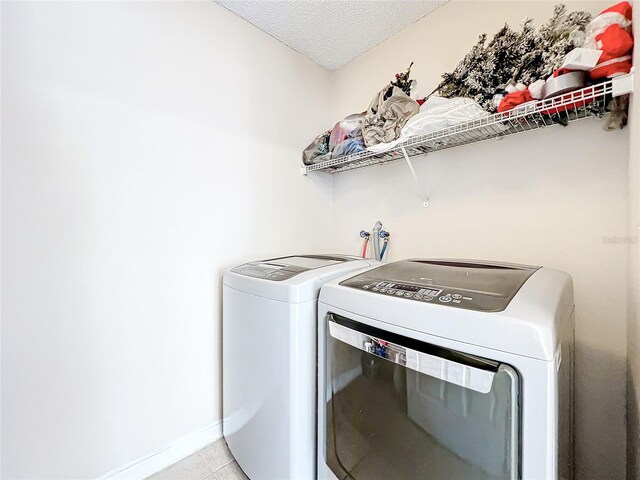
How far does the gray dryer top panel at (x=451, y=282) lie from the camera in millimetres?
718

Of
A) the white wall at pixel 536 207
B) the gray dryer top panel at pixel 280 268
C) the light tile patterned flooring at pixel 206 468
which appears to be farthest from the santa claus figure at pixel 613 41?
the light tile patterned flooring at pixel 206 468

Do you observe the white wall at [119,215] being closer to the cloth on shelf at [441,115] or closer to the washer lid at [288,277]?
the washer lid at [288,277]

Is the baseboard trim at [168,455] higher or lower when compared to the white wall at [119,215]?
lower

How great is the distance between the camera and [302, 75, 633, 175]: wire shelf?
3.01 ft

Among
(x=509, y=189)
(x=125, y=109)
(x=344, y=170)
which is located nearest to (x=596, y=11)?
(x=509, y=189)

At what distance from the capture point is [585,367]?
1.15m

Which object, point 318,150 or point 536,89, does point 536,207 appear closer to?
point 536,89

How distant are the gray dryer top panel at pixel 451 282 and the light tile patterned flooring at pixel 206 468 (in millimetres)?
1139

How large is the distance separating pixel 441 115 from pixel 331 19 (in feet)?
3.34

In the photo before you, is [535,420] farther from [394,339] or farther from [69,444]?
[69,444]

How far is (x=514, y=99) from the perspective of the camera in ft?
3.47

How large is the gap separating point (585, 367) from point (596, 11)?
4.69 feet

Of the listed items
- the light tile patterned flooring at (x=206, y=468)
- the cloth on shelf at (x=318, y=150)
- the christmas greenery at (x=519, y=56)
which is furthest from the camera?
the cloth on shelf at (x=318, y=150)

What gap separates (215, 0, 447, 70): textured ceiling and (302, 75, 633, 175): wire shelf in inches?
33.1
